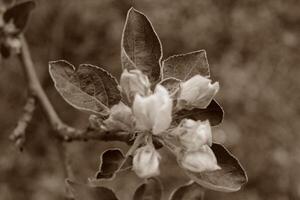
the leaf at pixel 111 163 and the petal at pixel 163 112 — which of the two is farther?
the leaf at pixel 111 163

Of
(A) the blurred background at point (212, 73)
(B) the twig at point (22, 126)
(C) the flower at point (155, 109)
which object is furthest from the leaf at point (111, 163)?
(A) the blurred background at point (212, 73)

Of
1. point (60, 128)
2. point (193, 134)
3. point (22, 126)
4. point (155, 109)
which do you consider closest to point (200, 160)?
point (193, 134)

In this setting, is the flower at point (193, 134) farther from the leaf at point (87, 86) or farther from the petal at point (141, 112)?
the leaf at point (87, 86)

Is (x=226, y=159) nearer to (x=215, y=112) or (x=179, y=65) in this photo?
(x=215, y=112)

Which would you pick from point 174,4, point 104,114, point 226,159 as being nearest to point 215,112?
point 226,159

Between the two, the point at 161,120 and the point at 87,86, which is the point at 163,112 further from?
the point at 87,86

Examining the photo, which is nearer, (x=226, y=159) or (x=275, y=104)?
(x=226, y=159)
